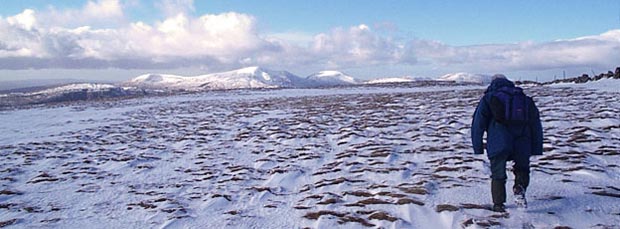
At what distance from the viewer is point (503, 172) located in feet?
21.0

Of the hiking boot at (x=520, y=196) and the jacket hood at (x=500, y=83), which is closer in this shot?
the jacket hood at (x=500, y=83)

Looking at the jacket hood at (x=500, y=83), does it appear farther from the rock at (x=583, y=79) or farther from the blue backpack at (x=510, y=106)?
the rock at (x=583, y=79)

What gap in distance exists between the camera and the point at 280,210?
7.85 meters

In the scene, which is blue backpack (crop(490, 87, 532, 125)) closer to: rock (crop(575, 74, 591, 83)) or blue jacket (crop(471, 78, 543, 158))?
blue jacket (crop(471, 78, 543, 158))

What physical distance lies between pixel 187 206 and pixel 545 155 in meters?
7.80

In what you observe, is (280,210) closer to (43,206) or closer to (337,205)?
(337,205)

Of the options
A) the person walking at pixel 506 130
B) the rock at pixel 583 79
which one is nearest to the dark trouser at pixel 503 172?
the person walking at pixel 506 130

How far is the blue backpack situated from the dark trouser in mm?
548

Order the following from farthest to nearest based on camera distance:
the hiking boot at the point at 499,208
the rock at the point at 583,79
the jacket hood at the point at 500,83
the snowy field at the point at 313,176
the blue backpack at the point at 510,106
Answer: the rock at the point at 583,79, the snowy field at the point at 313,176, the hiking boot at the point at 499,208, the jacket hood at the point at 500,83, the blue backpack at the point at 510,106

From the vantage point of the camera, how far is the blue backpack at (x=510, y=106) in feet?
20.0

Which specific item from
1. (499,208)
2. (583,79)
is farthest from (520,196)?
(583,79)

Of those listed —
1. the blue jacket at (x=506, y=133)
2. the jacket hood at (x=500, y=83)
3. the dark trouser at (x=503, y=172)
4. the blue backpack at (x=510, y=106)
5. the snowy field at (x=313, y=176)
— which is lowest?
the snowy field at (x=313, y=176)

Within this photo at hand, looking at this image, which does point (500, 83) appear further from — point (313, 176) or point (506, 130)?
point (313, 176)

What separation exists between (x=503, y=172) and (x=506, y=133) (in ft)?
1.89
